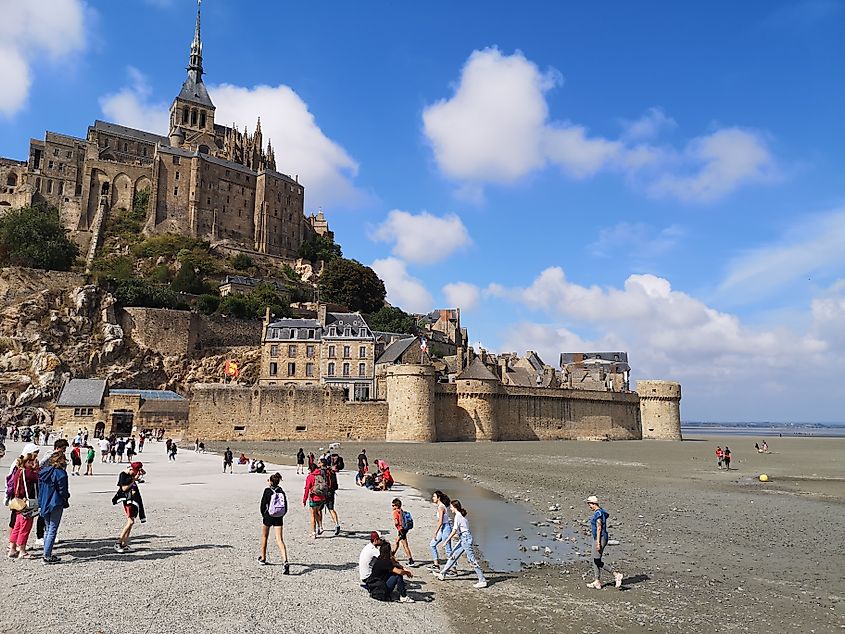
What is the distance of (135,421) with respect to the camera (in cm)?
4041

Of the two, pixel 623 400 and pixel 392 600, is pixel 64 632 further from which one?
pixel 623 400

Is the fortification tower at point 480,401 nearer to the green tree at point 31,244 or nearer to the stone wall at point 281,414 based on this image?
the stone wall at point 281,414

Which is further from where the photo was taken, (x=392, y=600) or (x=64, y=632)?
(x=392, y=600)

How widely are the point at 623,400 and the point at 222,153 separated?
224 feet

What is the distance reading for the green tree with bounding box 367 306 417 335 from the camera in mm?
67125

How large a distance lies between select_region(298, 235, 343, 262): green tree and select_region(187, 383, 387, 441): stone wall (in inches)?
1637

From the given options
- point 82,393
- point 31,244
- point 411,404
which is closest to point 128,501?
point 411,404

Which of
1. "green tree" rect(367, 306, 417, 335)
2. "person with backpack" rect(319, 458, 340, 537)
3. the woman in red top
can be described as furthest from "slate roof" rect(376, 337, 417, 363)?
the woman in red top

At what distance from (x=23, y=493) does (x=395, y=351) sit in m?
42.5

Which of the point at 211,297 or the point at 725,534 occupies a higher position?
the point at 211,297

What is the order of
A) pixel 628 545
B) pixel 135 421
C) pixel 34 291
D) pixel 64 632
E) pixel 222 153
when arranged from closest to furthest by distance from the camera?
pixel 64 632, pixel 628 545, pixel 135 421, pixel 34 291, pixel 222 153

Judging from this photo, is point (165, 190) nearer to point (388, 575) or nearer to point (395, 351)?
point (395, 351)

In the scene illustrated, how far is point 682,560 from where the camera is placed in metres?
11.1

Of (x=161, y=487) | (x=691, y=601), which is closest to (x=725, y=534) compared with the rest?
(x=691, y=601)
